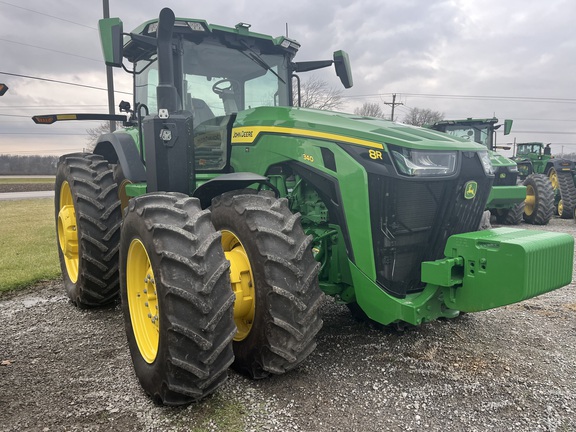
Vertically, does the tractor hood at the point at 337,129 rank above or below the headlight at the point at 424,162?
above

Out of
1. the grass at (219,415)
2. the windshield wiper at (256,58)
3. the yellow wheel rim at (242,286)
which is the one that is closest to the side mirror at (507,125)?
the windshield wiper at (256,58)

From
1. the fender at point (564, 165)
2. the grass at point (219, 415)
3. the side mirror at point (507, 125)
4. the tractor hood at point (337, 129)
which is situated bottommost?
the grass at point (219, 415)

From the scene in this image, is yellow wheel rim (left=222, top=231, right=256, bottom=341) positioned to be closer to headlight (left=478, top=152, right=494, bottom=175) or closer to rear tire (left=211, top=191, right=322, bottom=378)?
rear tire (left=211, top=191, right=322, bottom=378)

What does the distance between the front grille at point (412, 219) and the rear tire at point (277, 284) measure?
1.78 feet

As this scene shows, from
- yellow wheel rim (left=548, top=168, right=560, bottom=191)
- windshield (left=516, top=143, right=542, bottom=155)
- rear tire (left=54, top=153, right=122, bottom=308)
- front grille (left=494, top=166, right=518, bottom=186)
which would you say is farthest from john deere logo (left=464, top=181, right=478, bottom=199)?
windshield (left=516, top=143, right=542, bottom=155)

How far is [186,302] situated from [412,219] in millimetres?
1632

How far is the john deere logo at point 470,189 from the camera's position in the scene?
335 centimetres

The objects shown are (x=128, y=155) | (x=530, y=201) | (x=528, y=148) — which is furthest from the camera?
(x=528, y=148)

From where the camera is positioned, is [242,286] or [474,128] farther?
[474,128]

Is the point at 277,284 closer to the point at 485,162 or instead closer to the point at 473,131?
the point at 485,162

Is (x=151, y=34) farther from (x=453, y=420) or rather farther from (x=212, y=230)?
(x=453, y=420)

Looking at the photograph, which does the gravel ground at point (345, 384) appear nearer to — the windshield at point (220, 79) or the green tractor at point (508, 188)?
the windshield at point (220, 79)

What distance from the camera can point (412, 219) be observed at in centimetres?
324

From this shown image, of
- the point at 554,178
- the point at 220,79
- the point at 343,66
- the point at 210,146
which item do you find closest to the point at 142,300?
the point at 210,146
